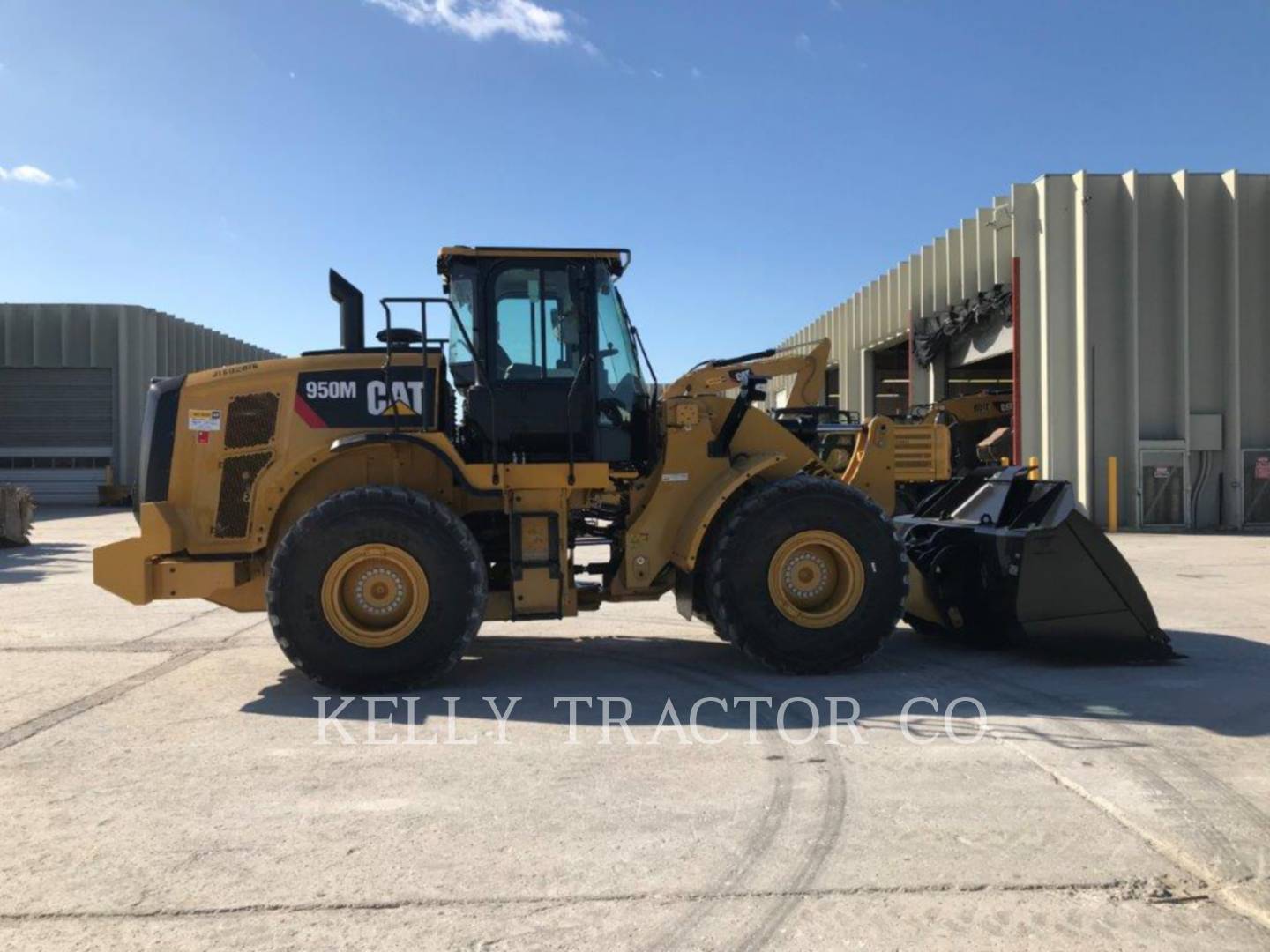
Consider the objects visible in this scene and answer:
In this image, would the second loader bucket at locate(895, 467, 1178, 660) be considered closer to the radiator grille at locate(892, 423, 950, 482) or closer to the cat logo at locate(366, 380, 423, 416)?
the radiator grille at locate(892, 423, 950, 482)

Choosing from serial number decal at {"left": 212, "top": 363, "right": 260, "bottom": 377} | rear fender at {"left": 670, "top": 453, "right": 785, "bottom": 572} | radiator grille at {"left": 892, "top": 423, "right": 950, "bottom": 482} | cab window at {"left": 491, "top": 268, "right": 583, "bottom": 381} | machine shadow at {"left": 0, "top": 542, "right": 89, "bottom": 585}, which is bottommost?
machine shadow at {"left": 0, "top": 542, "right": 89, "bottom": 585}

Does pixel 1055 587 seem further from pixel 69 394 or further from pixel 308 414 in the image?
pixel 69 394

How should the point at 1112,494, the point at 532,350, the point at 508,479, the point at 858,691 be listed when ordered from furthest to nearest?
1. the point at 1112,494
2. the point at 532,350
3. the point at 508,479
4. the point at 858,691

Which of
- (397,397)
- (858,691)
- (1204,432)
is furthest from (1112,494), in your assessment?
(397,397)

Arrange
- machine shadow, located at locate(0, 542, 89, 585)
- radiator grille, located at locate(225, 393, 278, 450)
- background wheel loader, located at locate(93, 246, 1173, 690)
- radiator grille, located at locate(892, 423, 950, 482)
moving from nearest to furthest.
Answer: background wheel loader, located at locate(93, 246, 1173, 690)
radiator grille, located at locate(225, 393, 278, 450)
radiator grille, located at locate(892, 423, 950, 482)
machine shadow, located at locate(0, 542, 89, 585)

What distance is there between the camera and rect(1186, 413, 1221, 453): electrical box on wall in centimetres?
1777

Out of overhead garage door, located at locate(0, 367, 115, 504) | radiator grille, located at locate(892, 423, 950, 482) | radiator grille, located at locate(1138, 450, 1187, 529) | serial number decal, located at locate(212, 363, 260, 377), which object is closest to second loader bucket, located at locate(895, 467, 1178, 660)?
radiator grille, located at locate(892, 423, 950, 482)

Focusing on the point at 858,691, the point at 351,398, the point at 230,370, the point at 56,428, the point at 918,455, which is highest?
the point at 56,428

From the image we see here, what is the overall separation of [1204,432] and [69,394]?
33.1 metres

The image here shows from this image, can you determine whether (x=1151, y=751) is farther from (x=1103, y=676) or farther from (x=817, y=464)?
(x=817, y=464)

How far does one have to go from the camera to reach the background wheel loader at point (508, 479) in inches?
241

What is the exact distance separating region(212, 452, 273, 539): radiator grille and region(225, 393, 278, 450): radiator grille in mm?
102

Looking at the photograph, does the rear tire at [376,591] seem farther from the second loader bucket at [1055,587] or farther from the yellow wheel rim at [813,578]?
the second loader bucket at [1055,587]

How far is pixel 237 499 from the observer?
6223mm
